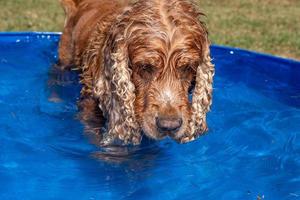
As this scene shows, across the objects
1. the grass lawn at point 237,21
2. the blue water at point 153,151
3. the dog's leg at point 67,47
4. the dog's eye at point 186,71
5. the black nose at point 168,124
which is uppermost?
the dog's eye at point 186,71

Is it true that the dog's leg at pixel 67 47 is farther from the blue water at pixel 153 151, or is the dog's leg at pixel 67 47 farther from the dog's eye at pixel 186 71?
the dog's eye at pixel 186 71

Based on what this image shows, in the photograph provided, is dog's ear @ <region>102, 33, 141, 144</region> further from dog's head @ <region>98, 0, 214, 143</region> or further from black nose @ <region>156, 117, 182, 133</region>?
black nose @ <region>156, 117, 182, 133</region>

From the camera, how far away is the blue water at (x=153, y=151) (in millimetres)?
5680

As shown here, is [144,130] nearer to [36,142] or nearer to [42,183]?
[42,183]

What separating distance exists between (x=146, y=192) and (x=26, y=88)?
287 cm

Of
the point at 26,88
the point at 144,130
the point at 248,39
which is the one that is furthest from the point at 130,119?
the point at 248,39

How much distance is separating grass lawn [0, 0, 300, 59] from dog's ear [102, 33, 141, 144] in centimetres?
546

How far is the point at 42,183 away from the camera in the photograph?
18.6ft

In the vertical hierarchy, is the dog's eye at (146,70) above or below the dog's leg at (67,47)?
above

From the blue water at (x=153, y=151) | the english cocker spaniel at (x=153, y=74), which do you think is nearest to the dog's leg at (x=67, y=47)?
the blue water at (x=153, y=151)

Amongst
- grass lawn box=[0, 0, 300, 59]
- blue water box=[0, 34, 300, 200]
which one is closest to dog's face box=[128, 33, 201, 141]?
blue water box=[0, 34, 300, 200]

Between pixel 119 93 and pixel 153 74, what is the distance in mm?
392

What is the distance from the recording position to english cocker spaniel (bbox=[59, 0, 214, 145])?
5.32 m

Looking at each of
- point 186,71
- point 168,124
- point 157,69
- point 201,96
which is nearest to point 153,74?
point 157,69
